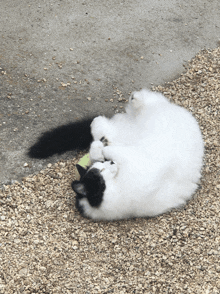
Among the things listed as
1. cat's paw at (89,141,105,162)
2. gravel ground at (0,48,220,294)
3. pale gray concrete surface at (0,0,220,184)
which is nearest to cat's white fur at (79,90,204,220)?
cat's paw at (89,141,105,162)

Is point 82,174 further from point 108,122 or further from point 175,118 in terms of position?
point 175,118

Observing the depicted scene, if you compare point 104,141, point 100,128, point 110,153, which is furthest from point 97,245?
point 100,128

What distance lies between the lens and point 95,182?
2.71m

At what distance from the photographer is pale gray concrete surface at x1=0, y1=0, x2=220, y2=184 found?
3.79 meters

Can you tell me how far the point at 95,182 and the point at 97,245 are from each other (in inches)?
26.6

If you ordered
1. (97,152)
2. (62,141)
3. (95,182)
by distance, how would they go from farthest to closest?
(62,141), (97,152), (95,182)

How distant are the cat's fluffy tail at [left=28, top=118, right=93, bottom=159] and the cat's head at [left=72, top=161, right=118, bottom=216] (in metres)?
0.79

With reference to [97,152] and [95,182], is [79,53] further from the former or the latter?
[95,182]

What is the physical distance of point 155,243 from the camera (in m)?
2.88

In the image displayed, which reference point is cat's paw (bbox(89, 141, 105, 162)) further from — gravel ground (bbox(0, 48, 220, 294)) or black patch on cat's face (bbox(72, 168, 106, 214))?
gravel ground (bbox(0, 48, 220, 294))

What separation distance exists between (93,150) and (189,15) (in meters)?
3.79

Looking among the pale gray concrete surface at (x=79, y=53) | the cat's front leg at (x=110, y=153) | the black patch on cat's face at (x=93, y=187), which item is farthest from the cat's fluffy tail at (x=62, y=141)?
the black patch on cat's face at (x=93, y=187)

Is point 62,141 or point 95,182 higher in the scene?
point 95,182

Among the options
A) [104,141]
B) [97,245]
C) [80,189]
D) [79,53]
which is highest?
[79,53]
